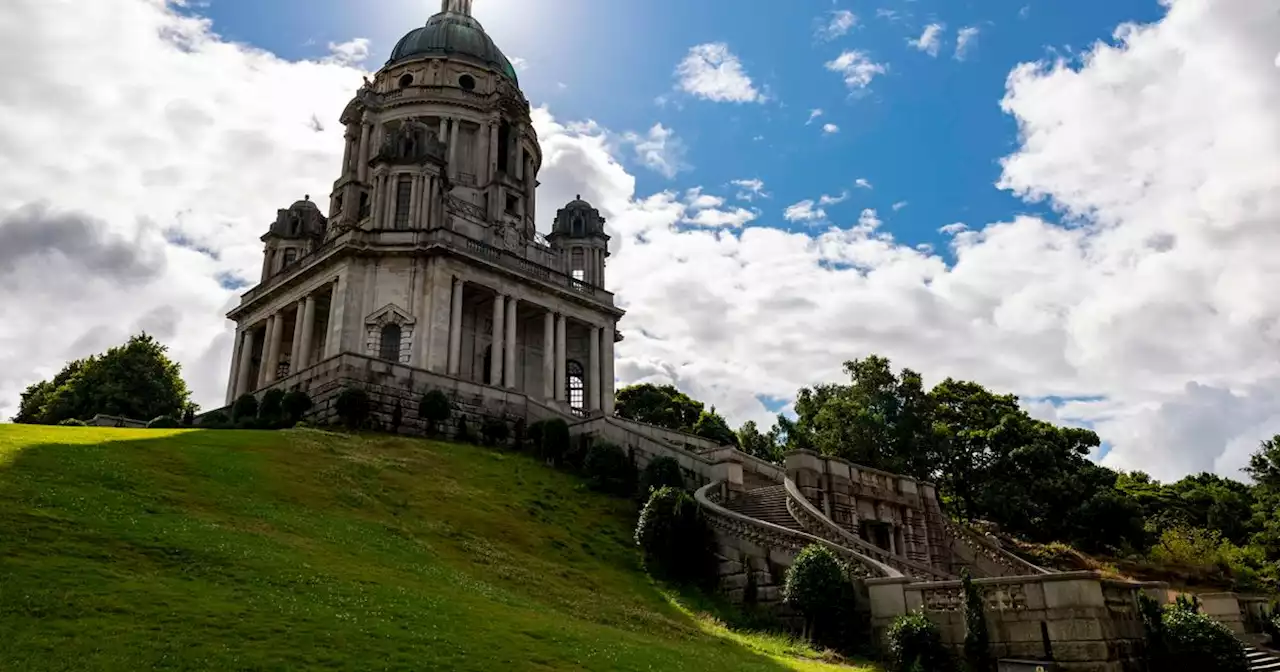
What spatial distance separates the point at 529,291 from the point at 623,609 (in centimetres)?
3374

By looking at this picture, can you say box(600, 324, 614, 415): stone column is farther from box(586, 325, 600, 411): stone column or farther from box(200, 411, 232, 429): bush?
box(200, 411, 232, 429): bush

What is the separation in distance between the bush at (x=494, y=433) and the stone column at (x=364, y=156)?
28210 mm

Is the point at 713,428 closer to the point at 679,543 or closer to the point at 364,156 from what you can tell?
the point at 364,156

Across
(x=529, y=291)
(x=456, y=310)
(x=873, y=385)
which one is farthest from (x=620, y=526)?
(x=873, y=385)

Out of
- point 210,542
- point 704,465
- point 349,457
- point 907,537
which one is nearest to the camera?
point 210,542

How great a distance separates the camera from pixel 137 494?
58.1 ft

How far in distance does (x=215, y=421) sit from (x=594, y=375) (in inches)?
926

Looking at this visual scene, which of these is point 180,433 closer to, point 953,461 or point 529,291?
point 529,291

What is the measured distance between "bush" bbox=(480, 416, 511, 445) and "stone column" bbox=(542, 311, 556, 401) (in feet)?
39.5

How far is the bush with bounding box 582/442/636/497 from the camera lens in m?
31.2

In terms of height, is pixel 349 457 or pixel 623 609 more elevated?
pixel 349 457

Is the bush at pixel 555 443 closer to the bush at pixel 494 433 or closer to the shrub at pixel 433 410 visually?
the bush at pixel 494 433

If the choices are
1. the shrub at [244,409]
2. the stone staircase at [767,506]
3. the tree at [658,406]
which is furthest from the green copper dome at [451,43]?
the stone staircase at [767,506]

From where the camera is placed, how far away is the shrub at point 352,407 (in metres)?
33.1
